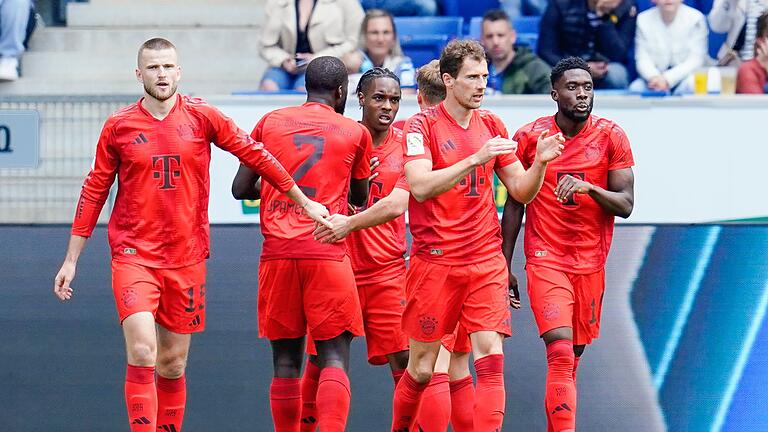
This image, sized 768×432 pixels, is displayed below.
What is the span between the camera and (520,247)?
849 cm

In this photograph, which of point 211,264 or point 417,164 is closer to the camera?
point 417,164

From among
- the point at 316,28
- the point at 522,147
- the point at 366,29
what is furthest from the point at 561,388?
the point at 316,28

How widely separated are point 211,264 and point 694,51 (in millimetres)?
4115

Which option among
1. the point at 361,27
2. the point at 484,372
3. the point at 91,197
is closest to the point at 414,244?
the point at 484,372

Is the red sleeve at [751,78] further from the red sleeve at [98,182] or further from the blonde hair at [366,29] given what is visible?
the red sleeve at [98,182]

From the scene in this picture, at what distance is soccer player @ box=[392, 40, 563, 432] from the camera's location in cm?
692

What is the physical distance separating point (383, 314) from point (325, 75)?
4.81 feet

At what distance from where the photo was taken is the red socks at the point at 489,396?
686cm

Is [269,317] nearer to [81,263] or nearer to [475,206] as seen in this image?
[475,206]

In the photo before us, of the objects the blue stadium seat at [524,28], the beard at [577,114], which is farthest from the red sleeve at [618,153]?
the blue stadium seat at [524,28]

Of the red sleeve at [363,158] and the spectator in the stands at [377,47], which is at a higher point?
the spectator in the stands at [377,47]

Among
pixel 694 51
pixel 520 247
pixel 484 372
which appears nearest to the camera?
pixel 484 372

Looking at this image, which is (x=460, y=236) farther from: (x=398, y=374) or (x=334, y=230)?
(x=398, y=374)

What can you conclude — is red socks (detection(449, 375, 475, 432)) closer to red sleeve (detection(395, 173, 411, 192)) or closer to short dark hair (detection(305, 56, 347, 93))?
red sleeve (detection(395, 173, 411, 192))
